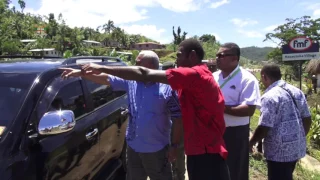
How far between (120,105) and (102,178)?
100cm

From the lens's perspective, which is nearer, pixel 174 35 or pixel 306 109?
pixel 306 109

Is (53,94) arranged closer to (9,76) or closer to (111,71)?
(9,76)

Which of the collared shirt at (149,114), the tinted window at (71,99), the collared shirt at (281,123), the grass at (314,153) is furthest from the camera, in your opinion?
the grass at (314,153)

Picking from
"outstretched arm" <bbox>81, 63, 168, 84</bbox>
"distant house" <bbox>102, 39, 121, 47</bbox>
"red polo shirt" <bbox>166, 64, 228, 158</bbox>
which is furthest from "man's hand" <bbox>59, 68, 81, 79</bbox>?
"distant house" <bbox>102, 39, 121, 47</bbox>

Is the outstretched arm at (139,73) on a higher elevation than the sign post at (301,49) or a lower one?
lower

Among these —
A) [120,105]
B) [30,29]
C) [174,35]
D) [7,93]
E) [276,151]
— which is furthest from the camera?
[174,35]

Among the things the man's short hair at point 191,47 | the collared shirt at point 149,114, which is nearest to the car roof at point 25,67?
the collared shirt at point 149,114

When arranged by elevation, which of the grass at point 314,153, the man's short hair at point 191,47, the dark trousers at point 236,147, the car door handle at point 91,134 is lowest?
the grass at point 314,153

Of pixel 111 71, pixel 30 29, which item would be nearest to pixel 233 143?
pixel 111 71

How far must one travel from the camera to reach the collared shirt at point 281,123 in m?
3.14

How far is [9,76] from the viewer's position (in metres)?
2.71

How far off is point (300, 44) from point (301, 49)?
0.13 m

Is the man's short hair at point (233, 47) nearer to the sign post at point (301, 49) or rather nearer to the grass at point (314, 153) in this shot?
the grass at point (314, 153)

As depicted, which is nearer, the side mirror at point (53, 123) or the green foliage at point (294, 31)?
the side mirror at point (53, 123)
